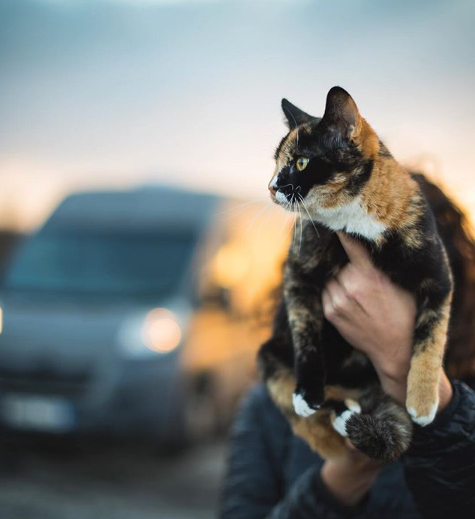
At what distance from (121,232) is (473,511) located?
5079 millimetres

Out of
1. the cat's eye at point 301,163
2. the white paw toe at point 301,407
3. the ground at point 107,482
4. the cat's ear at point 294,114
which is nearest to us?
the white paw toe at point 301,407

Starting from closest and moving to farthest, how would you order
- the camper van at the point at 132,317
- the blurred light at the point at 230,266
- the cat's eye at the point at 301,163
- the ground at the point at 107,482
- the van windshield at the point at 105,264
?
the cat's eye at the point at 301,163 → the ground at the point at 107,482 → the camper van at the point at 132,317 → the van windshield at the point at 105,264 → the blurred light at the point at 230,266

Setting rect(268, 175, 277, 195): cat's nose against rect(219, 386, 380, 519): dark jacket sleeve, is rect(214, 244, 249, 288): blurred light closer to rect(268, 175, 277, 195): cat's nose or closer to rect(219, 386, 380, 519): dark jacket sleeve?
rect(219, 386, 380, 519): dark jacket sleeve

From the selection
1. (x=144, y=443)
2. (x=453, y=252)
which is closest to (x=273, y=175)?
(x=453, y=252)

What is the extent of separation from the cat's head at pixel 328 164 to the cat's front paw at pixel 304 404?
22.7 inches

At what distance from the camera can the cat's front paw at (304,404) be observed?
197 centimetres

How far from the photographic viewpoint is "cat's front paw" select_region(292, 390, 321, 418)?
1.97 m

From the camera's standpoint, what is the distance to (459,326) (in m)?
2.26

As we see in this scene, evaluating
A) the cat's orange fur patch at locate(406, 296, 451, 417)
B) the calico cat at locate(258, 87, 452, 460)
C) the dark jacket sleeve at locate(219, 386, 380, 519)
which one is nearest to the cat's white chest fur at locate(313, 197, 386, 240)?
the calico cat at locate(258, 87, 452, 460)

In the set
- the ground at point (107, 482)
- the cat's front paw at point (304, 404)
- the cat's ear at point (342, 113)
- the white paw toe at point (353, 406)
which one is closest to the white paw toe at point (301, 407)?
the cat's front paw at point (304, 404)

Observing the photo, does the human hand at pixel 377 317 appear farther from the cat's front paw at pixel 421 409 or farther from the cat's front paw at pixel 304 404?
the cat's front paw at pixel 304 404

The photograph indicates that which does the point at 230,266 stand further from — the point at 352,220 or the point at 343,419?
the point at 343,419

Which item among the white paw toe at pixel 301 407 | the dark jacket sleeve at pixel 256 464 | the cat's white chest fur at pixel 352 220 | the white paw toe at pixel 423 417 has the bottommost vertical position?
the dark jacket sleeve at pixel 256 464

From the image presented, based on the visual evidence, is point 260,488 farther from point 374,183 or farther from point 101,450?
point 101,450
